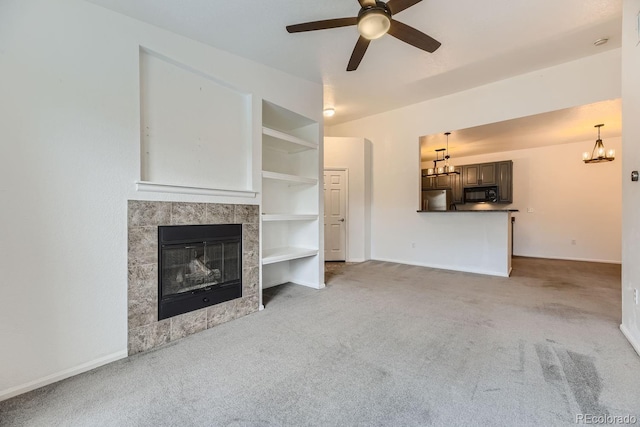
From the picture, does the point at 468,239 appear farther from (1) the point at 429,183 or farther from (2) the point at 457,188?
(1) the point at 429,183

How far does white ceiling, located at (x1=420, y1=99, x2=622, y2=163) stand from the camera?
3.91 meters

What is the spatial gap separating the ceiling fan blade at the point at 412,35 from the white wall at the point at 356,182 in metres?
3.33

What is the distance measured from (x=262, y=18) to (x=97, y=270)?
98.8 inches

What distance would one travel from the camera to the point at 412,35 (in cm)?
213

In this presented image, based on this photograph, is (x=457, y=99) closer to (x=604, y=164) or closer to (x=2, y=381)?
(x=604, y=164)

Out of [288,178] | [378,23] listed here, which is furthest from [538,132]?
[288,178]

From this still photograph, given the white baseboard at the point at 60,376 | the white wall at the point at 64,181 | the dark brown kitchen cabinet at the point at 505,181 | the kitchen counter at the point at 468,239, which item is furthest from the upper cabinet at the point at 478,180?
the white baseboard at the point at 60,376

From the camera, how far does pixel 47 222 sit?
1.72 m

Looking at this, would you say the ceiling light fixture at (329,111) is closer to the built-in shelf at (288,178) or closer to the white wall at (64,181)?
the built-in shelf at (288,178)

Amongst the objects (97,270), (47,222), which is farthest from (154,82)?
(97,270)

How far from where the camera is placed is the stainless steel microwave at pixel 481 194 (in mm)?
6547

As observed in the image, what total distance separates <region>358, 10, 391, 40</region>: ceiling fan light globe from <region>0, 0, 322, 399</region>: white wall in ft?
5.83

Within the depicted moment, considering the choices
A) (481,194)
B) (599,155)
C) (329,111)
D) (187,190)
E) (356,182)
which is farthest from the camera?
(481,194)

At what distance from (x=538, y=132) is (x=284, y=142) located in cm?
483
